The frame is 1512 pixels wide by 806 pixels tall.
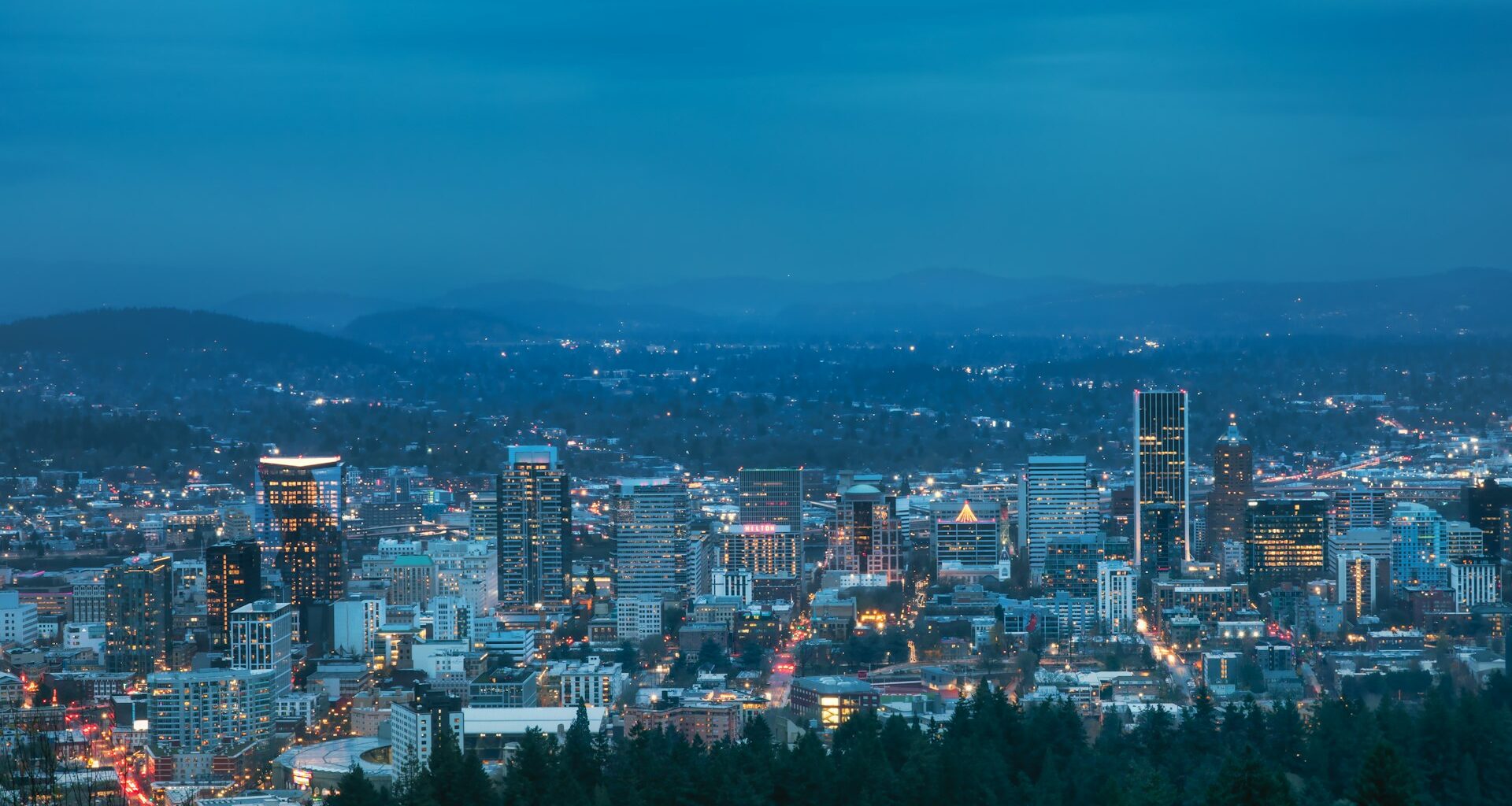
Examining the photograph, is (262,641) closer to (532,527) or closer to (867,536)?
(532,527)

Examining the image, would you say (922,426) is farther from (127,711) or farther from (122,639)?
(127,711)

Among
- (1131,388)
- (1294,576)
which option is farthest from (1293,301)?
(1294,576)

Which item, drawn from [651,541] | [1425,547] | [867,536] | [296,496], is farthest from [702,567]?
[1425,547]

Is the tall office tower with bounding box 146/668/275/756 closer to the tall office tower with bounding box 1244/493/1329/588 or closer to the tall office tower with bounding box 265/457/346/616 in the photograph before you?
the tall office tower with bounding box 265/457/346/616

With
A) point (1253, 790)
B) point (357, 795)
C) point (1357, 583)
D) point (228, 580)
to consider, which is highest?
point (1253, 790)

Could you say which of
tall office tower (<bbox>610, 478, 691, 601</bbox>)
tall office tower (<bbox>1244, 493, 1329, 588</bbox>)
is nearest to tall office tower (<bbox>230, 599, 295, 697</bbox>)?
tall office tower (<bbox>610, 478, 691, 601</bbox>)

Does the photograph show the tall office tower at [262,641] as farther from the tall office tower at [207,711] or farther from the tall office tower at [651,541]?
the tall office tower at [651,541]
